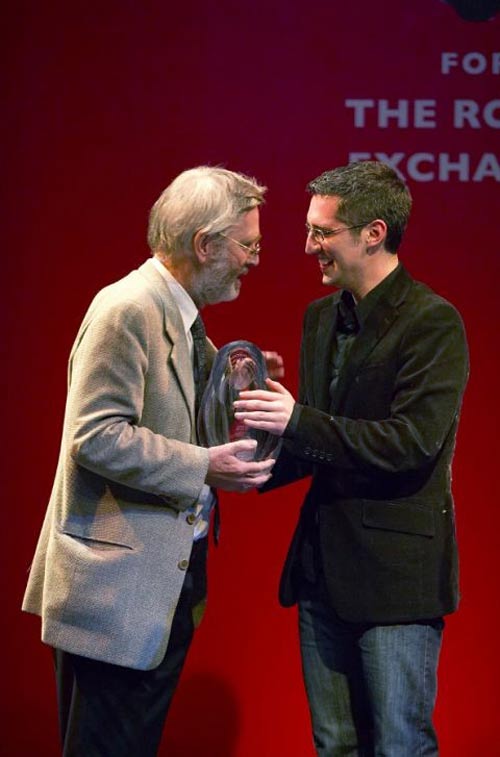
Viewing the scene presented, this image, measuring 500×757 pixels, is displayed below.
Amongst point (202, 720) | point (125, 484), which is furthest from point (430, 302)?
point (202, 720)

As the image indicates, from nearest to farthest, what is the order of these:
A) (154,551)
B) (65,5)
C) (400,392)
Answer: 1. (154,551)
2. (400,392)
3. (65,5)

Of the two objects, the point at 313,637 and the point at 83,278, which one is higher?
the point at 83,278

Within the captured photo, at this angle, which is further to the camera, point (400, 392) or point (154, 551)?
point (400, 392)

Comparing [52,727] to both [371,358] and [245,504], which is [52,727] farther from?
[371,358]

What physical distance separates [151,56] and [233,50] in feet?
0.82

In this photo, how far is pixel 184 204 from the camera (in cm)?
233

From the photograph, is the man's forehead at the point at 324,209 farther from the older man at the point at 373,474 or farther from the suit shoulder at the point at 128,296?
the suit shoulder at the point at 128,296

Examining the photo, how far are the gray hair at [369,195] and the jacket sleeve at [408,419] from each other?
0.25 m

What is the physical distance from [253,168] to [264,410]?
1291mm

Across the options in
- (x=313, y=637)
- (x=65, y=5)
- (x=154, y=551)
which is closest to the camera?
(x=154, y=551)

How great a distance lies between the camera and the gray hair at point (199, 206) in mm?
2324

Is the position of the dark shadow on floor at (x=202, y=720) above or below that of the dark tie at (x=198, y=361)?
below

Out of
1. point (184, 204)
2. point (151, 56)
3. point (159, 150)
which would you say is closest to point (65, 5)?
point (151, 56)

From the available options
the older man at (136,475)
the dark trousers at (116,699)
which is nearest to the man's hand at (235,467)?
the older man at (136,475)
